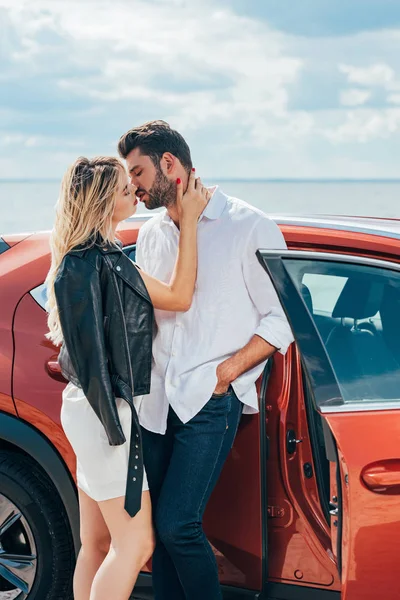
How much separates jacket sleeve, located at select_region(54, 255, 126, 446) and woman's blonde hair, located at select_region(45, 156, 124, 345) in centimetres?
8

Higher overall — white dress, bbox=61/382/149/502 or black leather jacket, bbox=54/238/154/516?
black leather jacket, bbox=54/238/154/516

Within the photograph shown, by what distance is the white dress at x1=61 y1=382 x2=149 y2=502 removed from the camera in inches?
109

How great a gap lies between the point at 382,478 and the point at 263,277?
2.33 ft

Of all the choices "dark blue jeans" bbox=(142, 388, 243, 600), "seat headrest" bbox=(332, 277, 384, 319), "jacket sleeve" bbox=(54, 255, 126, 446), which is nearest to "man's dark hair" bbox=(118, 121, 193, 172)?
"jacket sleeve" bbox=(54, 255, 126, 446)

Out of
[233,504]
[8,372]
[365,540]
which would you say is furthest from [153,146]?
[365,540]

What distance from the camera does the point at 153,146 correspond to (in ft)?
9.91

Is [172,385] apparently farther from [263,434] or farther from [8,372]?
[8,372]

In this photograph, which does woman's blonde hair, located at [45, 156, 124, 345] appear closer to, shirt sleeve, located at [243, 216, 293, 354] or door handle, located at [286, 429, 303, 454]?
shirt sleeve, located at [243, 216, 293, 354]

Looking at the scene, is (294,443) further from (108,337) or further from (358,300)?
(108,337)

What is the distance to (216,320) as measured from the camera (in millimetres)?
2912

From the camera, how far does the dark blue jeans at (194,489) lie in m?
2.84

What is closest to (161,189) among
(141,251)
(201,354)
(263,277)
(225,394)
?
(141,251)

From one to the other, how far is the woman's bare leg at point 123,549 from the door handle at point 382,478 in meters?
0.68

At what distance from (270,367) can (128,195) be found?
0.71 m
